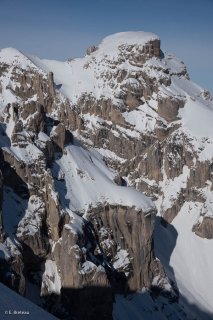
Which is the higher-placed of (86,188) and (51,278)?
(86,188)

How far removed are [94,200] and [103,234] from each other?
367 inches

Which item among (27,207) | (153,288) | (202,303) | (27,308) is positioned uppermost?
(27,308)

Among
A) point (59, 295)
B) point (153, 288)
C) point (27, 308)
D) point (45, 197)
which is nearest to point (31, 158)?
point (45, 197)

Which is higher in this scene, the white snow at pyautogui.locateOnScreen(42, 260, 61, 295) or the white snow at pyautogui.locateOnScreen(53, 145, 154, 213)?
the white snow at pyautogui.locateOnScreen(53, 145, 154, 213)

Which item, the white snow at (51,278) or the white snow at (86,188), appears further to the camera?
the white snow at (86,188)

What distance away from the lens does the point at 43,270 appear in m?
140

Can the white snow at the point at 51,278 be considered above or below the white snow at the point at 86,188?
below

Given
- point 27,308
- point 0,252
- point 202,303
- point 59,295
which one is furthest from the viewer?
point 202,303

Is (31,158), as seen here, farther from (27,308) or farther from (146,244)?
(27,308)

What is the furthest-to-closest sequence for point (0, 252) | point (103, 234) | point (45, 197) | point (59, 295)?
point (103, 234) → point (45, 197) → point (59, 295) → point (0, 252)

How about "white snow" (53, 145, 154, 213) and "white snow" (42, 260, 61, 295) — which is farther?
"white snow" (53, 145, 154, 213)

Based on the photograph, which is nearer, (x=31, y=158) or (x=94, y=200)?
(x=31, y=158)

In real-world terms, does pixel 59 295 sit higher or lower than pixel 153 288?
higher

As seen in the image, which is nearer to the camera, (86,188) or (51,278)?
(51,278)
